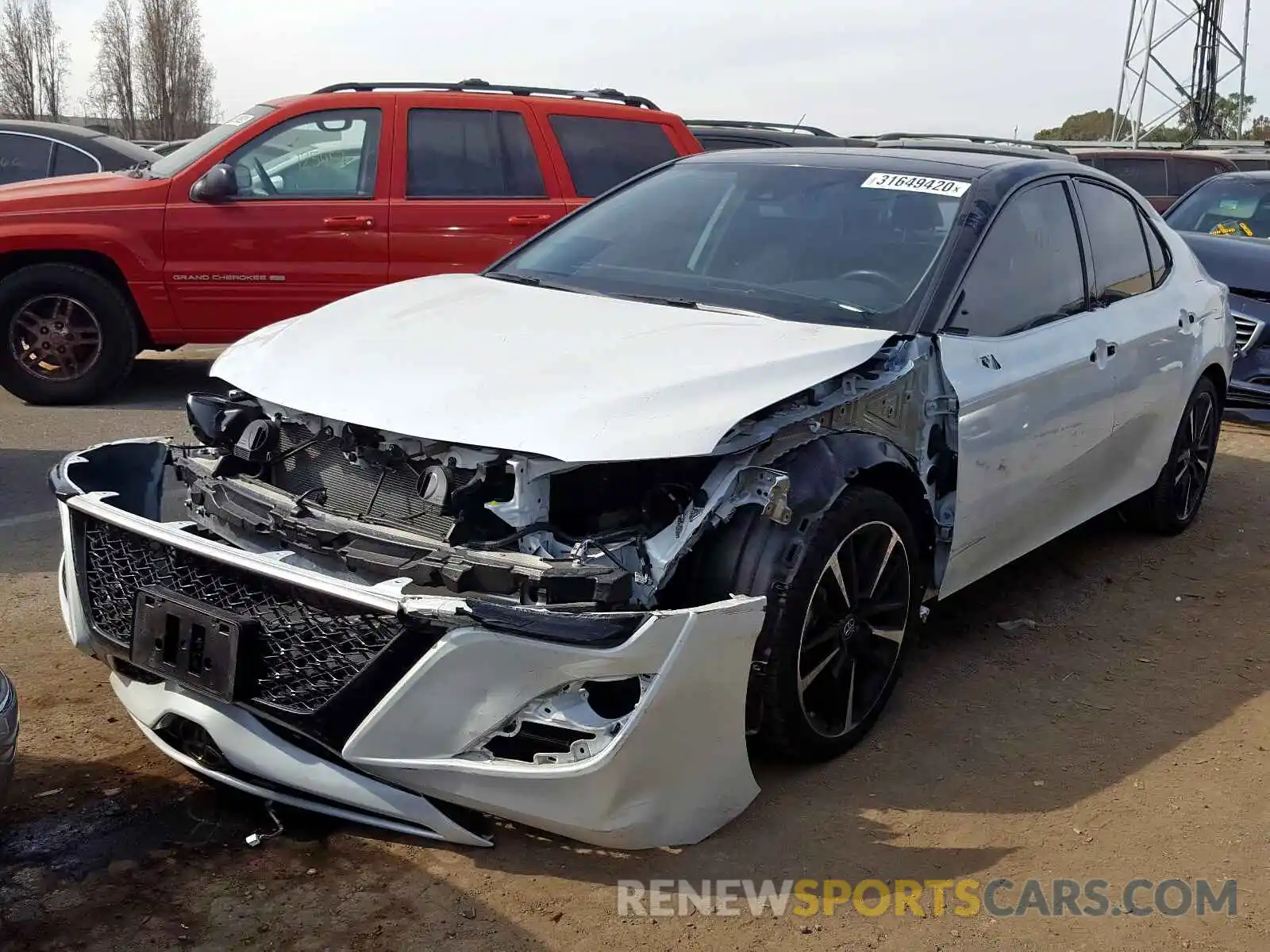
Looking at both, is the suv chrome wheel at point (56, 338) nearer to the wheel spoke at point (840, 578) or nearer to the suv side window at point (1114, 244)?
the suv side window at point (1114, 244)

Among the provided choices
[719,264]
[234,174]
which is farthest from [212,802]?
[234,174]

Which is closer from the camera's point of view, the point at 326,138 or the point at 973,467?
the point at 973,467

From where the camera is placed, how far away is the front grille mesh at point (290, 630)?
9.65ft

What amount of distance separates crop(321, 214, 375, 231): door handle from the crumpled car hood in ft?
12.6

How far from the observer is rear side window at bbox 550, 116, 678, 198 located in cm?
829

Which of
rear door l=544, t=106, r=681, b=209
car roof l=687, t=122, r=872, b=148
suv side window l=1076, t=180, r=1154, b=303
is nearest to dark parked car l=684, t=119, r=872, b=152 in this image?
car roof l=687, t=122, r=872, b=148

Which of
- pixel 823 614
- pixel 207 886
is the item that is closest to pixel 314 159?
pixel 823 614

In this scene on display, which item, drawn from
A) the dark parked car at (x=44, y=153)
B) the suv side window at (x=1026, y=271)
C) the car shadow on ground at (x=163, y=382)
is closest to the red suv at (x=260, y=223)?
the car shadow on ground at (x=163, y=382)

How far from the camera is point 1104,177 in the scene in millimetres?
5254

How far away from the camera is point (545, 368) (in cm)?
333

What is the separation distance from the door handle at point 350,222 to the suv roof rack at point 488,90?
2.61 feet

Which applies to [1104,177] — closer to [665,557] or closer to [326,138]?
[665,557]

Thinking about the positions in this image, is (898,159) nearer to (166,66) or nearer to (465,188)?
(465,188)

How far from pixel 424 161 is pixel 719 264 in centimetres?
412
